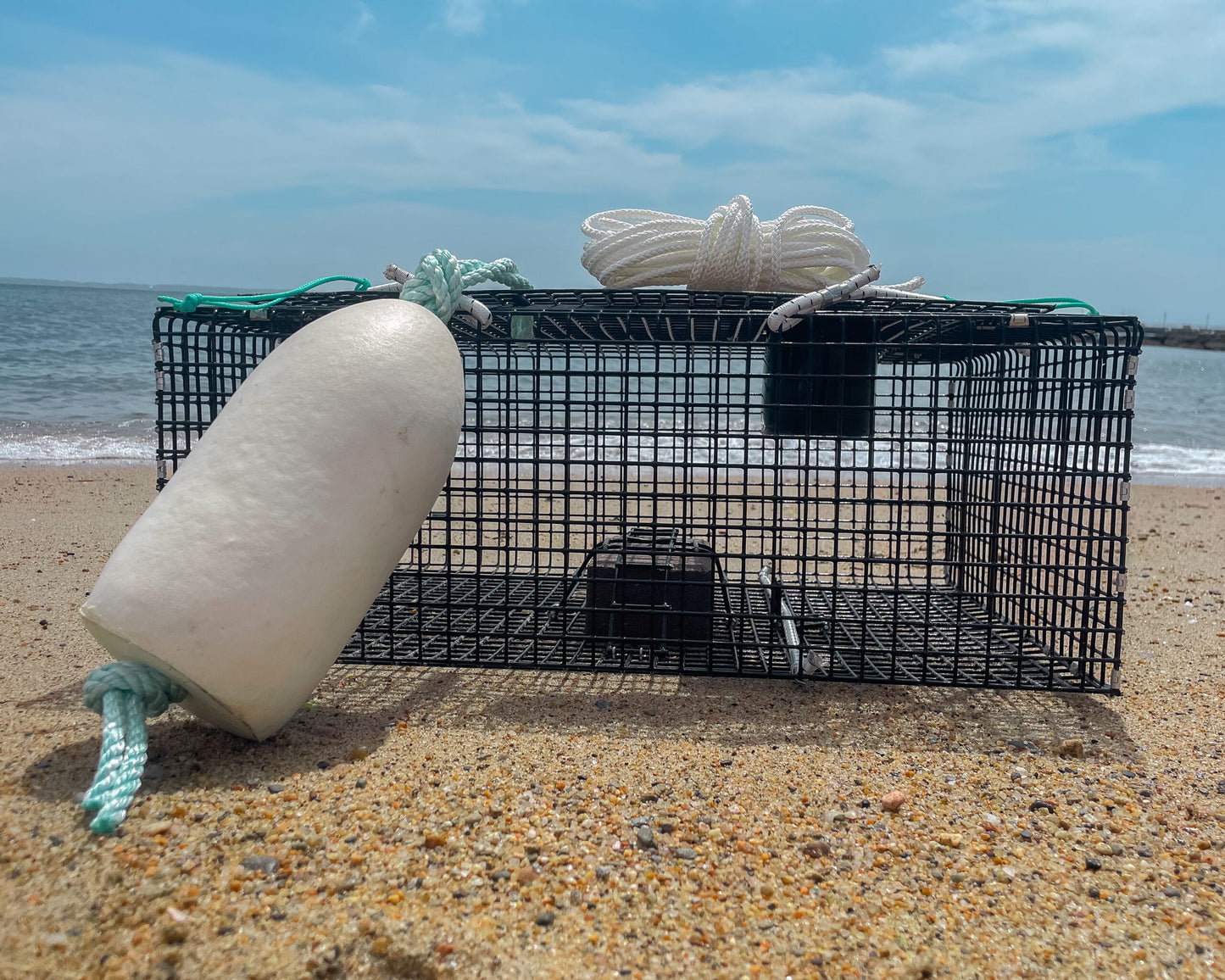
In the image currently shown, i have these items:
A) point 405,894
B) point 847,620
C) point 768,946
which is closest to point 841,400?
point 847,620

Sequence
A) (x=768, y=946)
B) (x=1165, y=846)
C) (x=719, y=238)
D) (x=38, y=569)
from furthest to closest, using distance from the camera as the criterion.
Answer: (x=38, y=569) → (x=719, y=238) → (x=1165, y=846) → (x=768, y=946)

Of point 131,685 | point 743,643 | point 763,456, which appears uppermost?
point 763,456

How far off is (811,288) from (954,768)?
5.73ft

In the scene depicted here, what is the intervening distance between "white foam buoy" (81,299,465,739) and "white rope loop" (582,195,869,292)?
100 centimetres

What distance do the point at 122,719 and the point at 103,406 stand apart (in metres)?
15.5

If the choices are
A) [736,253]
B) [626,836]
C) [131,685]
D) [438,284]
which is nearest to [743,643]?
[626,836]

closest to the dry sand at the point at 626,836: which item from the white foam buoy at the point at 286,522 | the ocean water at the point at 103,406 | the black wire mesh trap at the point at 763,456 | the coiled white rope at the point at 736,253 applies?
the black wire mesh trap at the point at 763,456

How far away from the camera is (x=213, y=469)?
2.23 metres

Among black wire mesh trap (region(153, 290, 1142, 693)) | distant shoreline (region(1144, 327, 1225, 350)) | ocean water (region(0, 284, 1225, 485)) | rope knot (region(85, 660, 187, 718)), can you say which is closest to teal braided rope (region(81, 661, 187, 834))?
rope knot (region(85, 660, 187, 718))

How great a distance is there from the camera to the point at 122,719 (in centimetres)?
207

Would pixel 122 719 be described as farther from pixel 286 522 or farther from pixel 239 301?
pixel 239 301

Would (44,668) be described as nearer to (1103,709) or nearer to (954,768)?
(954,768)

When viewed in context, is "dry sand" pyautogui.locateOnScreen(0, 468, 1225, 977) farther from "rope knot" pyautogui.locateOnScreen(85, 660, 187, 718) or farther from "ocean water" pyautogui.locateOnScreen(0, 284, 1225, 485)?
"ocean water" pyautogui.locateOnScreen(0, 284, 1225, 485)

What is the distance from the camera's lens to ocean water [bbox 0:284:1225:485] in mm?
12023
